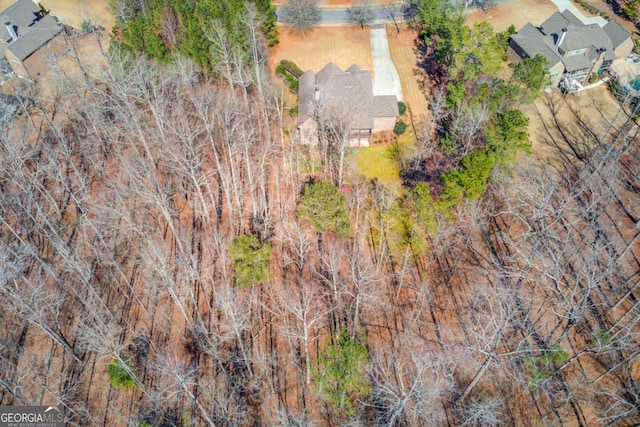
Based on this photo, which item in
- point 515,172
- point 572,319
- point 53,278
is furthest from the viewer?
point 515,172

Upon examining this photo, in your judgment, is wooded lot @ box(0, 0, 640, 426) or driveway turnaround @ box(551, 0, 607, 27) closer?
wooded lot @ box(0, 0, 640, 426)

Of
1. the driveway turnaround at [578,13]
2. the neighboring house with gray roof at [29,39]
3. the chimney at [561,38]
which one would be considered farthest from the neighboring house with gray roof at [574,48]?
the neighboring house with gray roof at [29,39]

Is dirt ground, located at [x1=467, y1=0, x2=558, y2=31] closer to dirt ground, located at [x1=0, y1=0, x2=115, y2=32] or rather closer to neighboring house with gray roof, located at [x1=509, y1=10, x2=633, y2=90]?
neighboring house with gray roof, located at [x1=509, y1=10, x2=633, y2=90]

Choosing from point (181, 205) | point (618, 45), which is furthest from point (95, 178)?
point (618, 45)

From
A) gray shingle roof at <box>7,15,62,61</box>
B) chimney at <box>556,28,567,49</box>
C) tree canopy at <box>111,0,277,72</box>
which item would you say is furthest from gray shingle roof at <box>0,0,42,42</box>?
chimney at <box>556,28,567,49</box>

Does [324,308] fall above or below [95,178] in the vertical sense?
below

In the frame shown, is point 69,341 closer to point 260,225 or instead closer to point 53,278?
point 53,278
